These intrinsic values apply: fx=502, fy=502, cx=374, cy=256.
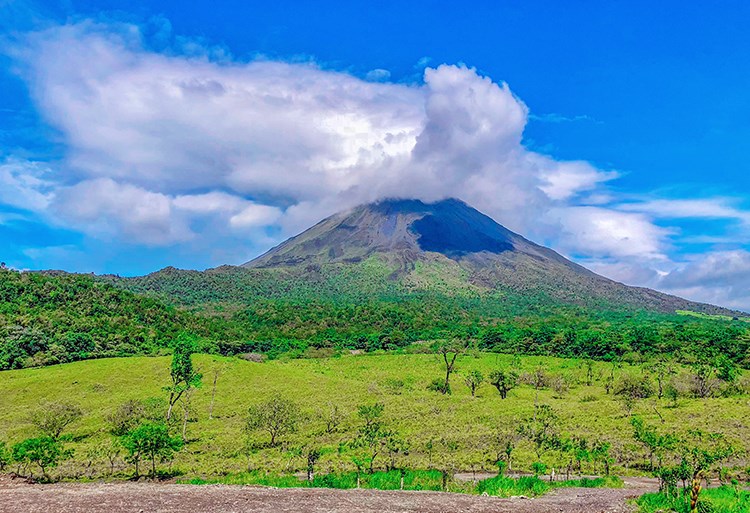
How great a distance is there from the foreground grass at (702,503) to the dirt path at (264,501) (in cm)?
116

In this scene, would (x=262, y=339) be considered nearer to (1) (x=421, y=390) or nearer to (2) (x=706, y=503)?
(1) (x=421, y=390)

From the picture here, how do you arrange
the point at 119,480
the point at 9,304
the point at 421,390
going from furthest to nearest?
the point at 9,304, the point at 421,390, the point at 119,480

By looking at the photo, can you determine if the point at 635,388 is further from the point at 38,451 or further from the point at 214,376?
the point at 38,451

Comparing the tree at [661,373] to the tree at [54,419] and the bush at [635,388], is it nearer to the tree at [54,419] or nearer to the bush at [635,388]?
the bush at [635,388]

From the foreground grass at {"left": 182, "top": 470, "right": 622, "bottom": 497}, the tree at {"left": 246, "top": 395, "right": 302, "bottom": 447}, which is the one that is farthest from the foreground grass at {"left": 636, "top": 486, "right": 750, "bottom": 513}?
the tree at {"left": 246, "top": 395, "right": 302, "bottom": 447}

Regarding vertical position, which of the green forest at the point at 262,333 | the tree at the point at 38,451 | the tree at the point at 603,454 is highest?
the green forest at the point at 262,333

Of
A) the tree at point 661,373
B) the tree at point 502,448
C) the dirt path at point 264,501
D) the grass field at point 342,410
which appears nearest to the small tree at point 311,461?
the grass field at point 342,410

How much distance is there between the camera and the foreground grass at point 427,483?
91.1 feet

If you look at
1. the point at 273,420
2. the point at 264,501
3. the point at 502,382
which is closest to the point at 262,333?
the point at 502,382

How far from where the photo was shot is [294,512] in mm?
20266

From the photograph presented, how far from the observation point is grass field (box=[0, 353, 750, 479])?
40.3 meters

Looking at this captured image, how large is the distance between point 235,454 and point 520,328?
127744 millimetres

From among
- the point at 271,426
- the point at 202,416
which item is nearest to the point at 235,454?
the point at 271,426

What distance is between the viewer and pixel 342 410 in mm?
58938
